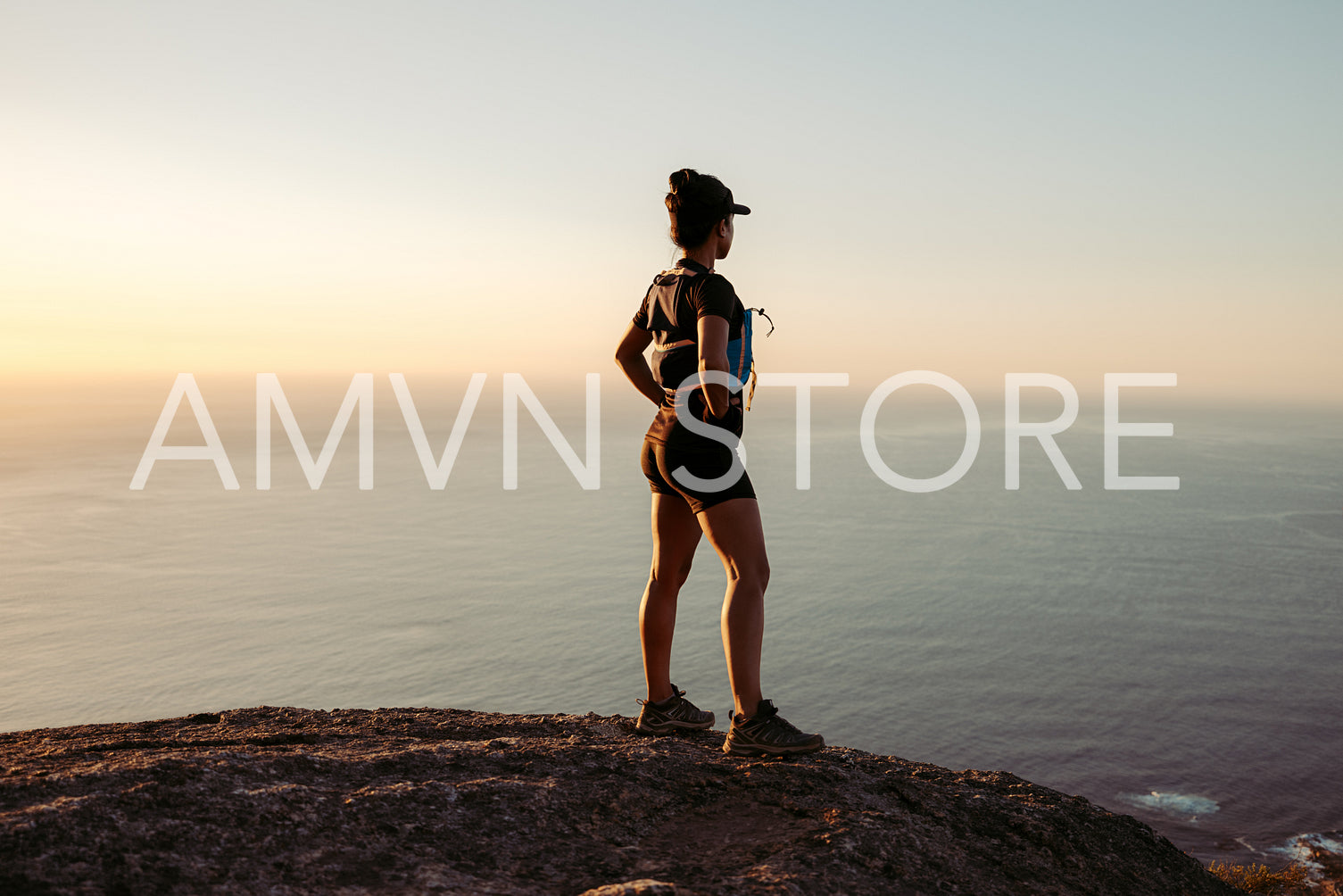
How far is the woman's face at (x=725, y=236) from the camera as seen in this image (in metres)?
4.10

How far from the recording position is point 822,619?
69438mm

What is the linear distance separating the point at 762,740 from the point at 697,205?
2477 mm

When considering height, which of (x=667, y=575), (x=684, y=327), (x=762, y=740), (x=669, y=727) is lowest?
(x=669, y=727)

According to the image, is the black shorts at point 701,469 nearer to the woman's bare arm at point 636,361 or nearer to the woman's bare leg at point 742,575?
the woman's bare leg at point 742,575

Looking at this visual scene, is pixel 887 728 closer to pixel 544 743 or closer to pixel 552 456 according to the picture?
pixel 544 743

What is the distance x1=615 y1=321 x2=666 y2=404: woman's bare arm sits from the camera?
14.8 ft

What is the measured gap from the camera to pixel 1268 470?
15088cm

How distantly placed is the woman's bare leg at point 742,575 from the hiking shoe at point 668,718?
33.3 inches

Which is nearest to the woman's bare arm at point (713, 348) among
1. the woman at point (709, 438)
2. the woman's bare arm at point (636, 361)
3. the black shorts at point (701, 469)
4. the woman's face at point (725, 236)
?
the woman at point (709, 438)

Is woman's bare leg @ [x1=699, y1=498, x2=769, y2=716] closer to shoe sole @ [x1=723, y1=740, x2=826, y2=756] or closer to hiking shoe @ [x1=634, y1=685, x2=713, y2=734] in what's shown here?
shoe sole @ [x1=723, y1=740, x2=826, y2=756]

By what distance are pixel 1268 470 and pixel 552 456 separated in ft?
418

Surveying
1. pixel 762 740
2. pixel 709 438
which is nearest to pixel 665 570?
pixel 709 438

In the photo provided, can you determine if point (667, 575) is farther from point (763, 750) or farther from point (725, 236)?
point (725, 236)

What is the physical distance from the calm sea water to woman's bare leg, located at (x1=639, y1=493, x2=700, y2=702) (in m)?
30.0
